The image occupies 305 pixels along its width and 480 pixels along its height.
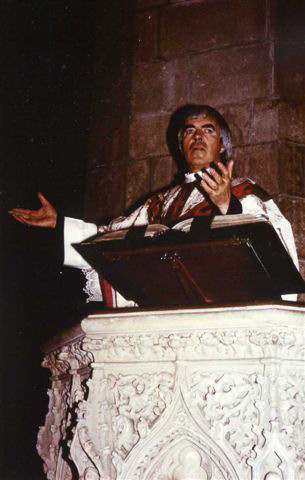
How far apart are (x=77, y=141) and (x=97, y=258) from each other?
209 cm

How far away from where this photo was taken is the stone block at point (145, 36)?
3.66m

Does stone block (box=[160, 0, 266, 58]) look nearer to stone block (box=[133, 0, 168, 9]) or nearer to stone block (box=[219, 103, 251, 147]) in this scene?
stone block (box=[133, 0, 168, 9])

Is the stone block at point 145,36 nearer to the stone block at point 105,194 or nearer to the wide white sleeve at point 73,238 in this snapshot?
the stone block at point 105,194

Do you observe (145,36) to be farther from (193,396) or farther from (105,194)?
(193,396)

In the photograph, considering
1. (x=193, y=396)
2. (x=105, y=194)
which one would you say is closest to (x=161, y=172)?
(x=105, y=194)

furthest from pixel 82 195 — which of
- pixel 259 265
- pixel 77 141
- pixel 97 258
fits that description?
pixel 259 265

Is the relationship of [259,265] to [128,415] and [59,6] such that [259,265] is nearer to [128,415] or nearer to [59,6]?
[128,415]

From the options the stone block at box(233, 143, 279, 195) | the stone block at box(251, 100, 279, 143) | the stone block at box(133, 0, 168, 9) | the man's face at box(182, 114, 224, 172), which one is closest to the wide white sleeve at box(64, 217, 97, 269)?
the man's face at box(182, 114, 224, 172)

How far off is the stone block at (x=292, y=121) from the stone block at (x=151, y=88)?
2.11 feet

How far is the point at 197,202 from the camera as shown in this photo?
2457mm

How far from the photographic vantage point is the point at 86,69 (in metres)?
3.86

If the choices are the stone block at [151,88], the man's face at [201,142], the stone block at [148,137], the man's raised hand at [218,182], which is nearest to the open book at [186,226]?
the man's raised hand at [218,182]

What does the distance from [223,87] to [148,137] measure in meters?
0.48

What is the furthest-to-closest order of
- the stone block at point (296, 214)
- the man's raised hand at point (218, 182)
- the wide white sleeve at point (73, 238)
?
the stone block at point (296, 214) < the wide white sleeve at point (73, 238) < the man's raised hand at point (218, 182)
